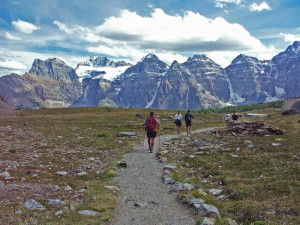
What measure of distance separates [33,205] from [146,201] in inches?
197

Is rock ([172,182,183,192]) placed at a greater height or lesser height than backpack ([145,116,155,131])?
lesser

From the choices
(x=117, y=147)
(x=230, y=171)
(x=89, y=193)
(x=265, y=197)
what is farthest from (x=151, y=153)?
(x=265, y=197)

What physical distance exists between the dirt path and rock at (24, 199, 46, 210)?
121 inches

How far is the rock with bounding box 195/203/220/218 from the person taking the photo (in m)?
11.5

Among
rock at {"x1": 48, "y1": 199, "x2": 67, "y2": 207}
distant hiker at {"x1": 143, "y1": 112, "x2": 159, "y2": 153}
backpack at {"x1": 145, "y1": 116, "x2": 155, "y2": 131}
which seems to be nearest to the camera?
rock at {"x1": 48, "y1": 199, "x2": 67, "y2": 207}

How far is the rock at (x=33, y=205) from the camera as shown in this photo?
1151cm

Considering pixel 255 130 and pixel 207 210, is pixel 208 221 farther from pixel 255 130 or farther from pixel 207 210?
pixel 255 130

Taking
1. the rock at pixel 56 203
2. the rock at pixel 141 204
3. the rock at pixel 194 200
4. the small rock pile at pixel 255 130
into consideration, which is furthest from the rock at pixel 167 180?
the small rock pile at pixel 255 130

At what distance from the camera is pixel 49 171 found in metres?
17.8

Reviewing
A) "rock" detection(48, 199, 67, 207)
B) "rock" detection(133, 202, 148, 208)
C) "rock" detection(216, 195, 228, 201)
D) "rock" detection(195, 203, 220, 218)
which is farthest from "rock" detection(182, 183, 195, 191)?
"rock" detection(48, 199, 67, 207)

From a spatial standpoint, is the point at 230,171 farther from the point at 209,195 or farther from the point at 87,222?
the point at 87,222

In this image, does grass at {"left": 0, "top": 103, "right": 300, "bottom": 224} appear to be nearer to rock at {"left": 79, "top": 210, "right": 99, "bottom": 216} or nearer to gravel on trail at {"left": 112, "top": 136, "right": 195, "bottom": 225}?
rock at {"left": 79, "top": 210, "right": 99, "bottom": 216}

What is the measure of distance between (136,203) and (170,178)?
4492 mm

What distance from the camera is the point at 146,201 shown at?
45.2 ft
